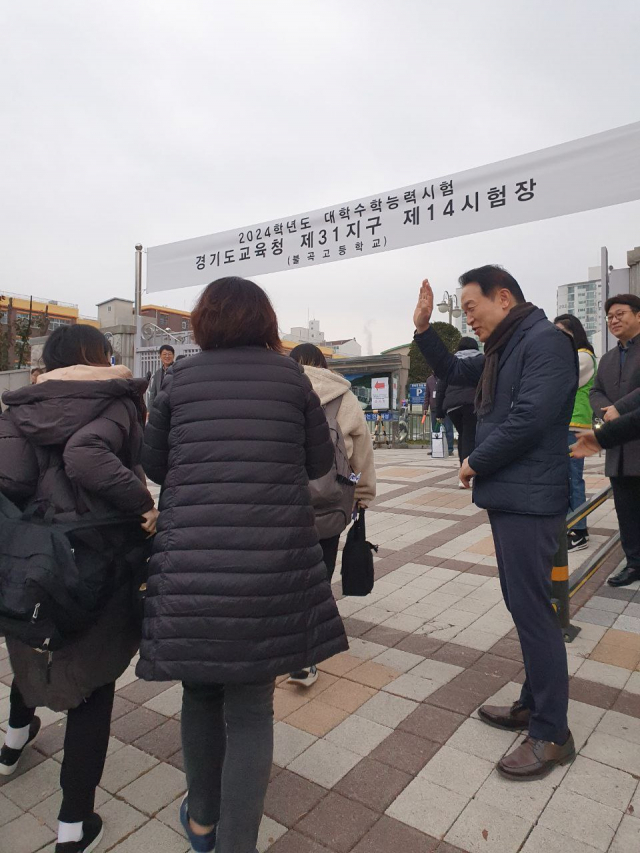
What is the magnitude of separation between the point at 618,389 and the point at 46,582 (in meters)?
3.97

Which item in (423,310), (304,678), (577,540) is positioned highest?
(423,310)

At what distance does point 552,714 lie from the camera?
2164 millimetres

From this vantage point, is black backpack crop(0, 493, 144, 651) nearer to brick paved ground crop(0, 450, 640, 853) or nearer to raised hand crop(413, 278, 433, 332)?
brick paved ground crop(0, 450, 640, 853)

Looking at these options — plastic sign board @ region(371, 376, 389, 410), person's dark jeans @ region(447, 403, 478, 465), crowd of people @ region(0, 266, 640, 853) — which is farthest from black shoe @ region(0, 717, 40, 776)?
plastic sign board @ region(371, 376, 389, 410)

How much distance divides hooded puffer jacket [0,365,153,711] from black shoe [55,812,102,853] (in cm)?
40

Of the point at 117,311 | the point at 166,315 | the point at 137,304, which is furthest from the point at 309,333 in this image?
the point at 137,304

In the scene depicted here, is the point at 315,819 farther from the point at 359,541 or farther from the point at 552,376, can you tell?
the point at 552,376

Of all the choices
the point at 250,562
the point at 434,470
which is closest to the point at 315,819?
the point at 250,562

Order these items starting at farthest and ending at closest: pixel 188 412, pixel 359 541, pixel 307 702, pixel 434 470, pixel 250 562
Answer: pixel 434 470 → pixel 359 541 → pixel 307 702 → pixel 188 412 → pixel 250 562

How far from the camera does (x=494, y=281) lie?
7.71ft

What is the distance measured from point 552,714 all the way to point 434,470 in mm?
8498

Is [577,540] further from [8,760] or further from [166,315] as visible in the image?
[166,315]

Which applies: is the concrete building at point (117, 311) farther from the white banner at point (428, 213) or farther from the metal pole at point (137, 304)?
the white banner at point (428, 213)

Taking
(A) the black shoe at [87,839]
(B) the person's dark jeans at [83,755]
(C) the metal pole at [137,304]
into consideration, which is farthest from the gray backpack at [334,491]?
(C) the metal pole at [137,304]
